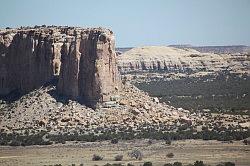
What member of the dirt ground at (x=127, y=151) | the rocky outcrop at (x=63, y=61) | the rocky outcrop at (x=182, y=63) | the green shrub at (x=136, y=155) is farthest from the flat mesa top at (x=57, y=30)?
the rocky outcrop at (x=182, y=63)

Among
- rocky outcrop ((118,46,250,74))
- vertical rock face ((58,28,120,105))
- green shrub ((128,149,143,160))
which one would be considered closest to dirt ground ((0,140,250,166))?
green shrub ((128,149,143,160))

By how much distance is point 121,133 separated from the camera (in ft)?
172

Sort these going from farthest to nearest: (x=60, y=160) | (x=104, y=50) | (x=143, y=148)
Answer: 1. (x=104, y=50)
2. (x=143, y=148)
3. (x=60, y=160)

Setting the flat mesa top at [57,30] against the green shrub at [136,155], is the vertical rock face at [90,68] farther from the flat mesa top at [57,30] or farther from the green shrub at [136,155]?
the green shrub at [136,155]

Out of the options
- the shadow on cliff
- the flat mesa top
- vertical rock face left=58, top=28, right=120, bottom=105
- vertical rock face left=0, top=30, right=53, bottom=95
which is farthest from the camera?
the shadow on cliff

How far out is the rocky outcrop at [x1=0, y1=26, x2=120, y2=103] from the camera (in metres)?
58.4

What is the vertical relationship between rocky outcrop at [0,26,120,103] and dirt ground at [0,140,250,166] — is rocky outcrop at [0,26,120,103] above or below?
above

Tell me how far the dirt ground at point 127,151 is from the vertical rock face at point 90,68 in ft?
31.7

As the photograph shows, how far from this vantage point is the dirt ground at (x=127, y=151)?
4011 cm

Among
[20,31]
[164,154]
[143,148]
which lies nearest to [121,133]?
[143,148]

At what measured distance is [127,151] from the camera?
44500mm

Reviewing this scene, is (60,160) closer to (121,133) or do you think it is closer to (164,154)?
(164,154)

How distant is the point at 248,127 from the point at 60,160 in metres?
24.7

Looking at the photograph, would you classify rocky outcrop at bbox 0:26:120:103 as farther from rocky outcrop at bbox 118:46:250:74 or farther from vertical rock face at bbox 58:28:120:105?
rocky outcrop at bbox 118:46:250:74
